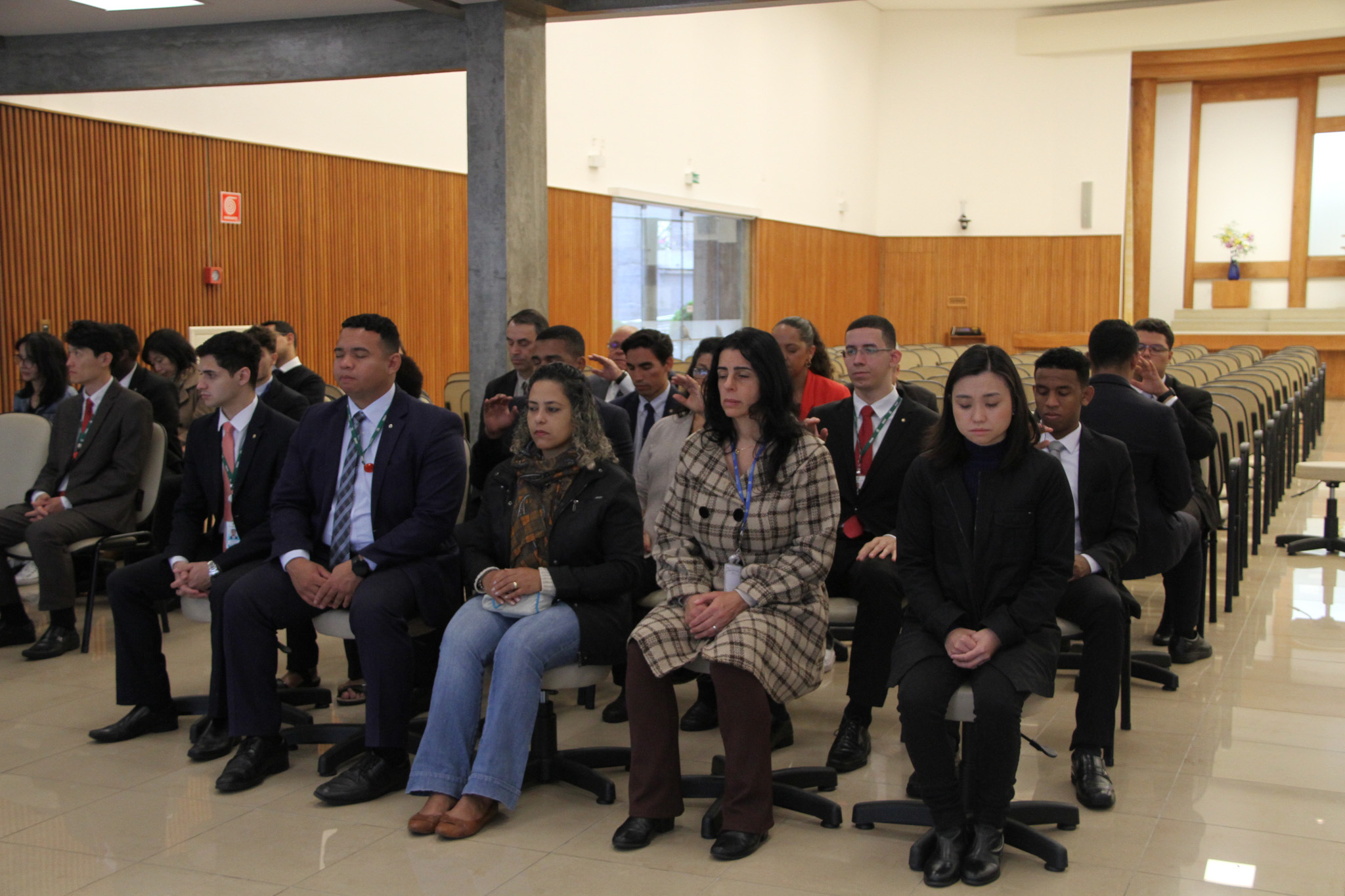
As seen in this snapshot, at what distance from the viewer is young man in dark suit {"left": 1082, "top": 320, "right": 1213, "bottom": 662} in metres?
4.32

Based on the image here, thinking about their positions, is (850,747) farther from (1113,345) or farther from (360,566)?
(1113,345)

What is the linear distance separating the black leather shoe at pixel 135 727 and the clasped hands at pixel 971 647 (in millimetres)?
2768

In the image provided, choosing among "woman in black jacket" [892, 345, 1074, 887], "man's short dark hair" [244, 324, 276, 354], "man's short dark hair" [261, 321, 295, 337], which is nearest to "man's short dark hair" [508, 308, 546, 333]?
"man's short dark hair" [244, 324, 276, 354]

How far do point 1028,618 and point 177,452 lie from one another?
14.8 ft

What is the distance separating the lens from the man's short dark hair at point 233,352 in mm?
4129

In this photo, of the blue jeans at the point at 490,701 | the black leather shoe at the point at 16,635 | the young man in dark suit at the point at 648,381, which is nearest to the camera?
the blue jeans at the point at 490,701

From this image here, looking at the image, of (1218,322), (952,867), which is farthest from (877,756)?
(1218,322)

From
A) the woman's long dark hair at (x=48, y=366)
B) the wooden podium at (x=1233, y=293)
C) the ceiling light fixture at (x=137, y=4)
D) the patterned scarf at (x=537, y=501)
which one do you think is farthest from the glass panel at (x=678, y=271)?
the patterned scarf at (x=537, y=501)

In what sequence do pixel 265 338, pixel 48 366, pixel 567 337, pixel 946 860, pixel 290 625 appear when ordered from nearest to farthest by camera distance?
pixel 946 860 → pixel 290 625 → pixel 567 337 → pixel 265 338 → pixel 48 366

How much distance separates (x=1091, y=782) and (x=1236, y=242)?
2091 centimetres

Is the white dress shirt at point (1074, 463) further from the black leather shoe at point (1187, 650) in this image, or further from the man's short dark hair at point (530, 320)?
the man's short dark hair at point (530, 320)

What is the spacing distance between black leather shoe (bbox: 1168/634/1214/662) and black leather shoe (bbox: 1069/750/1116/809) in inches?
60.1

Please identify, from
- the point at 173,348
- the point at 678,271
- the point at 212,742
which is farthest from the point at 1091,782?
the point at 678,271

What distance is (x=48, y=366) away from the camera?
20.0 ft
